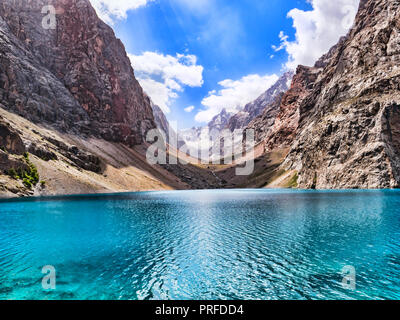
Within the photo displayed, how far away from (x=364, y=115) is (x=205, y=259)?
13494 centimetres

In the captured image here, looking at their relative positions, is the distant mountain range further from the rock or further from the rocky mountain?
the rocky mountain

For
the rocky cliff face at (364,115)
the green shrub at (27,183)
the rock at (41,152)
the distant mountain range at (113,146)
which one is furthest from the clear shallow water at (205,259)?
the rocky cliff face at (364,115)

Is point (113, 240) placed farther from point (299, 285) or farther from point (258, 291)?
point (299, 285)

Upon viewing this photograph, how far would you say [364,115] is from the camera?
122375 millimetres

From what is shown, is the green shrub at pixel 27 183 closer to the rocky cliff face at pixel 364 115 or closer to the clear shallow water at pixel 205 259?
the clear shallow water at pixel 205 259

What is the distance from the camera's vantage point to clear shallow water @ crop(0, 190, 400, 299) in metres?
16.0

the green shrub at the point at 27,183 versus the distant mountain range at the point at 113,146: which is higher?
the distant mountain range at the point at 113,146

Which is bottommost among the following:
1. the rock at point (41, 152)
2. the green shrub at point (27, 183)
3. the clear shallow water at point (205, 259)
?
the clear shallow water at point (205, 259)

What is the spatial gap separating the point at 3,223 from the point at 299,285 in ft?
153

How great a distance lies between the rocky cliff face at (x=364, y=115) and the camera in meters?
112

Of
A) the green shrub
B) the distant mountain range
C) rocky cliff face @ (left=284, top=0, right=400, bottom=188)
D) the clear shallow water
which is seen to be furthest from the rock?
rocky cliff face @ (left=284, top=0, right=400, bottom=188)

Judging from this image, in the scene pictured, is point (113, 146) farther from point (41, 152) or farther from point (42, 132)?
point (41, 152)

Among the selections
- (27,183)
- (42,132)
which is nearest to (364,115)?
(27,183)

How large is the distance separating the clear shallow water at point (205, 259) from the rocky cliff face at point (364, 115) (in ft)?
289
